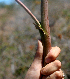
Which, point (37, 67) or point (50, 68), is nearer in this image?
point (50, 68)

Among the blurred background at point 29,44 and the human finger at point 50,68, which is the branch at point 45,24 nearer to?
the human finger at point 50,68

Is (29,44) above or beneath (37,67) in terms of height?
above


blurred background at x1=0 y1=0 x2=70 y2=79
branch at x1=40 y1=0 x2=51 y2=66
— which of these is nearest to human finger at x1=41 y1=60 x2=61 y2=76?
branch at x1=40 y1=0 x2=51 y2=66

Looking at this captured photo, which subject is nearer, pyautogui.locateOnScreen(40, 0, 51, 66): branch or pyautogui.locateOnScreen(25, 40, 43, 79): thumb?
pyautogui.locateOnScreen(40, 0, 51, 66): branch

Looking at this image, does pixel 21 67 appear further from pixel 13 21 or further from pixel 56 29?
pixel 13 21

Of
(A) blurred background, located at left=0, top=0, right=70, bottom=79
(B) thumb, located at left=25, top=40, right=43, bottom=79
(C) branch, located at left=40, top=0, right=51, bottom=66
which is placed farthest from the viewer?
(A) blurred background, located at left=0, top=0, right=70, bottom=79

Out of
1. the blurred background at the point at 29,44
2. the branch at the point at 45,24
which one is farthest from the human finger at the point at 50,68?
the blurred background at the point at 29,44

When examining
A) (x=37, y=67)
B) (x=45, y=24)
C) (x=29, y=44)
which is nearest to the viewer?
(x=45, y=24)

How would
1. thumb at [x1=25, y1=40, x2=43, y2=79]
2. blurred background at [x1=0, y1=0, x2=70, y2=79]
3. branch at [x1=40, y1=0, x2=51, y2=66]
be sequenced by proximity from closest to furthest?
1. branch at [x1=40, y1=0, x2=51, y2=66]
2. thumb at [x1=25, y1=40, x2=43, y2=79]
3. blurred background at [x1=0, y1=0, x2=70, y2=79]

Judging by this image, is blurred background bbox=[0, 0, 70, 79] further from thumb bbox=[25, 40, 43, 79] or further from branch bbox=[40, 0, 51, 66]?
branch bbox=[40, 0, 51, 66]

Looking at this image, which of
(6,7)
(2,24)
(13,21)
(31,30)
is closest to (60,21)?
(31,30)

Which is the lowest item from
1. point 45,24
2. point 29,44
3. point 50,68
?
point 50,68

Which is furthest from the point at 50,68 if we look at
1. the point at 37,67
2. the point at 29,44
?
the point at 29,44

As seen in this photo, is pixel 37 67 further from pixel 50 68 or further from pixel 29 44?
pixel 29 44
